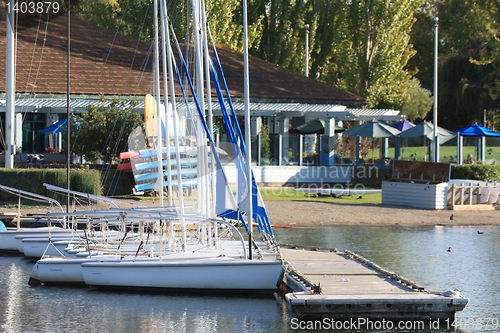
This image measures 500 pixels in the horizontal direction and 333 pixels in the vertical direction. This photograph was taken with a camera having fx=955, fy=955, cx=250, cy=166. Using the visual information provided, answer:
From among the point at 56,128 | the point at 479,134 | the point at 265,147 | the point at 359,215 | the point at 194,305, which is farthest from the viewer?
the point at 479,134

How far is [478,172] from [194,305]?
24123 millimetres

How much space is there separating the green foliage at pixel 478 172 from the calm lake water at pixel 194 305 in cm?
1410

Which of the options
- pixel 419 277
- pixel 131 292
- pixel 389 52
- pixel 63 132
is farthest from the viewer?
pixel 389 52

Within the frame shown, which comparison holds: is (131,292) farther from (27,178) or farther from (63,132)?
(63,132)

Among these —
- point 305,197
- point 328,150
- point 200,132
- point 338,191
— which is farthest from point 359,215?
point 200,132

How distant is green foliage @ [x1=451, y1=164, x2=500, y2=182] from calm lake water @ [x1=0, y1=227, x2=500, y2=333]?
1410 centimetres

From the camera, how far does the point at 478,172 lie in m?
40.4

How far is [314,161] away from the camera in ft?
150

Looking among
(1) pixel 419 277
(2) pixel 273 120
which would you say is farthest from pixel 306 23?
(1) pixel 419 277

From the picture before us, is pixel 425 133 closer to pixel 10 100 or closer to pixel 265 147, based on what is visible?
pixel 265 147

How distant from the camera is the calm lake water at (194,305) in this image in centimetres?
1727

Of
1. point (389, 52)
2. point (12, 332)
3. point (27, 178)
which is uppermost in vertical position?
point (389, 52)

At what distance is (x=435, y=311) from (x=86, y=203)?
664 inches

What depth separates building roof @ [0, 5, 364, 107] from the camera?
4278 cm
